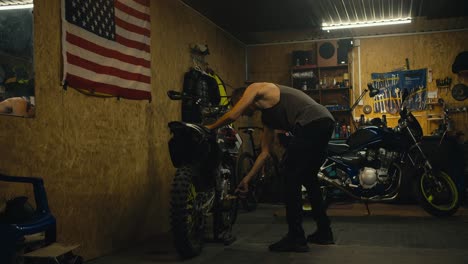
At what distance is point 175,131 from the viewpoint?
12.3 ft

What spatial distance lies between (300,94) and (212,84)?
2438mm

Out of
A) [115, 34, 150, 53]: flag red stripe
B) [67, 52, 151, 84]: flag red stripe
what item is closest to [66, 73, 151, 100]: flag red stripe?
[67, 52, 151, 84]: flag red stripe

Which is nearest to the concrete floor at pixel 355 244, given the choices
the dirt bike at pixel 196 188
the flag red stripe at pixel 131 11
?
the dirt bike at pixel 196 188

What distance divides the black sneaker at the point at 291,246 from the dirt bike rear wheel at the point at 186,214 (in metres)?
0.64

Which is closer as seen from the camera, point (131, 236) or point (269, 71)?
point (131, 236)

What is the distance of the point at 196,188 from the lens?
393 cm

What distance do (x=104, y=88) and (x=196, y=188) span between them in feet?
3.85

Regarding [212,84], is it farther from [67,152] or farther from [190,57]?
[67,152]

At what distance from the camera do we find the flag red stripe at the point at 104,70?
12.3ft

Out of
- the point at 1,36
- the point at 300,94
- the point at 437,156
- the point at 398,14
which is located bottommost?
the point at 437,156

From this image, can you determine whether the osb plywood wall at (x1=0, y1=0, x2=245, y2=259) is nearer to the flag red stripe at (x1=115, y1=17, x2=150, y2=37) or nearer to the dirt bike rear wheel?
the flag red stripe at (x1=115, y1=17, x2=150, y2=37)

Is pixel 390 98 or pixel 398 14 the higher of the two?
pixel 398 14

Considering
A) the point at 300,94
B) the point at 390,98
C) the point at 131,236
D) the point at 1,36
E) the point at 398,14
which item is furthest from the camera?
the point at 390,98

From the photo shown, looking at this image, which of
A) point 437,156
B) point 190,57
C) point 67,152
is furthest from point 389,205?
point 67,152
